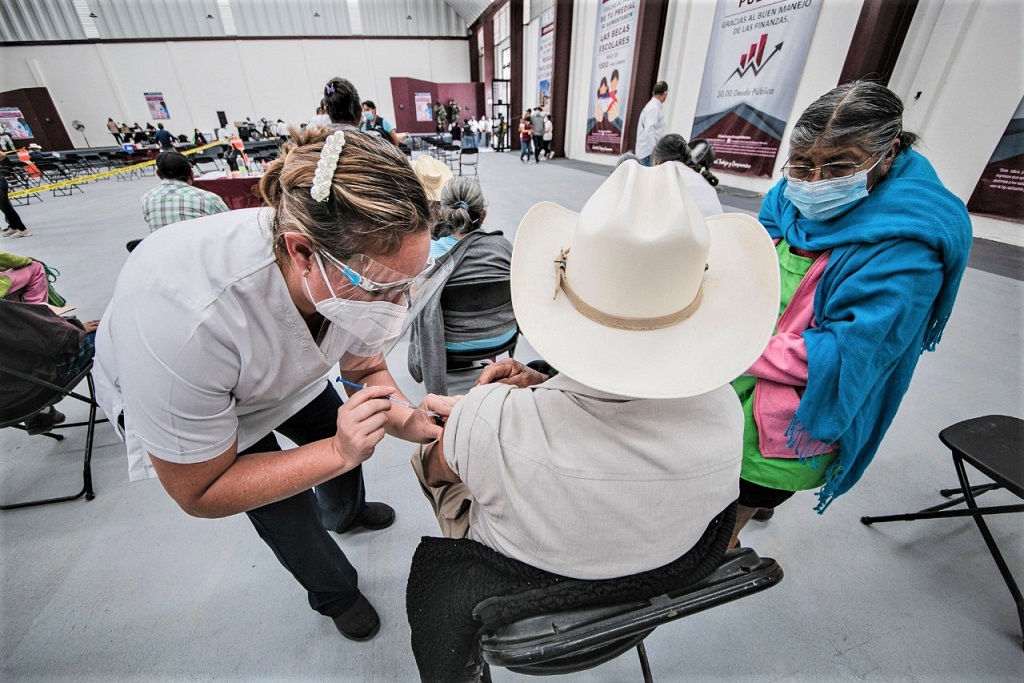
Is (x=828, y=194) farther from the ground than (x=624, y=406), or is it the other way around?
(x=828, y=194)

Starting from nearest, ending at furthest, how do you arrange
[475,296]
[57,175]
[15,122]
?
[475,296]
[57,175]
[15,122]

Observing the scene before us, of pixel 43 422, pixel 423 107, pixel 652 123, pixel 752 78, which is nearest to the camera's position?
pixel 43 422

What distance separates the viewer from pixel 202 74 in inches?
647

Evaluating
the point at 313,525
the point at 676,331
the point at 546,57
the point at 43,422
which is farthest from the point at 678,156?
the point at 546,57

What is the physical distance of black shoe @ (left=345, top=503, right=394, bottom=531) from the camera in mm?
1601

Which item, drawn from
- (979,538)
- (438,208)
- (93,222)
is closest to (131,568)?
(438,208)

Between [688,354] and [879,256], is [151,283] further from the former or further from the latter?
[879,256]

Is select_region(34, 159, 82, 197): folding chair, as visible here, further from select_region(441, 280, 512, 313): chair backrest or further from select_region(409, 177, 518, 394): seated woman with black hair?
select_region(441, 280, 512, 313): chair backrest

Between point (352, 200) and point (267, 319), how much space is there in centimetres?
32

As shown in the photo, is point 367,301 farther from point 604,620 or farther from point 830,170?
point 830,170

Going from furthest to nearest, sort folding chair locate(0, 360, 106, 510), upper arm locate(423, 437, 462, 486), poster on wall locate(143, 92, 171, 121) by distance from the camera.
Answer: poster on wall locate(143, 92, 171, 121)
folding chair locate(0, 360, 106, 510)
upper arm locate(423, 437, 462, 486)

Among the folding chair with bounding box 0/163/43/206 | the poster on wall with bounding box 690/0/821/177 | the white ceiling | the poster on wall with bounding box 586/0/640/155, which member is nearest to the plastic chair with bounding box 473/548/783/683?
the poster on wall with bounding box 690/0/821/177

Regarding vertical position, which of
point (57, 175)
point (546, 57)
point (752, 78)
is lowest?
point (57, 175)

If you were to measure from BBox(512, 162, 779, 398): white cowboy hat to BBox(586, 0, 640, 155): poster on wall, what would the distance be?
908 cm
